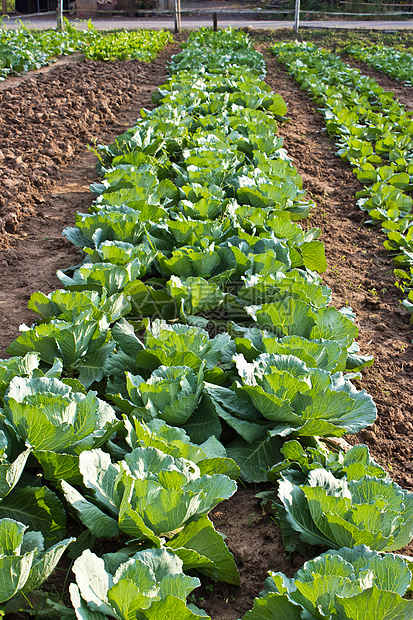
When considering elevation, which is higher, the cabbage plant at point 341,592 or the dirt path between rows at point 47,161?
the dirt path between rows at point 47,161

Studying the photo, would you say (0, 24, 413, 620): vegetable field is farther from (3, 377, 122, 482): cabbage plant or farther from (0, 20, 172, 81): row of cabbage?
(0, 20, 172, 81): row of cabbage

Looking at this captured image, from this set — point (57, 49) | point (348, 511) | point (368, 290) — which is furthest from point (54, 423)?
point (57, 49)

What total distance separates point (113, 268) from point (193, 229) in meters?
0.78

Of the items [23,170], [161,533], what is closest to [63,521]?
[161,533]

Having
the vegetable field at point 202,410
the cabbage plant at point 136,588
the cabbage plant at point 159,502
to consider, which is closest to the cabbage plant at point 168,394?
the vegetable field at point 202,410

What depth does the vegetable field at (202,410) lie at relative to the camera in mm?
1640

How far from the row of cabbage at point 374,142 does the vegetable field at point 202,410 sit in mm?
308

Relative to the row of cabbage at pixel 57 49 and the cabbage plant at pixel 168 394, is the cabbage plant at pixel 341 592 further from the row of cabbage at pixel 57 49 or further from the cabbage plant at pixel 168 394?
the row of cabbage at pixel 57 49

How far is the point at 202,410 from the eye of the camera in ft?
7.89

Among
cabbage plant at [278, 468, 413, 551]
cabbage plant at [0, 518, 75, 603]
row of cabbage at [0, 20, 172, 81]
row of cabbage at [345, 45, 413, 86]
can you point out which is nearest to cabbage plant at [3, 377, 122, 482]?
cabbage plant at [0, 518, 75, 603]

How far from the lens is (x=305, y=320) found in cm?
274

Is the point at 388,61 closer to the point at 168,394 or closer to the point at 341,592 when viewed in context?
the point at 168,394

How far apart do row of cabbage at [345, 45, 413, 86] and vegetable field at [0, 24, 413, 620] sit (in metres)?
9.08

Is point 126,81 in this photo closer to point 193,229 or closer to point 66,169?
point 66,169
